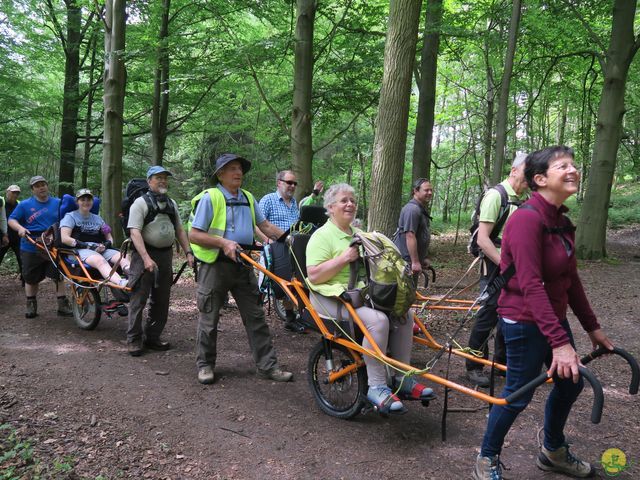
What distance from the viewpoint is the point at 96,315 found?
6602 mm

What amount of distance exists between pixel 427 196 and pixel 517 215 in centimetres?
349

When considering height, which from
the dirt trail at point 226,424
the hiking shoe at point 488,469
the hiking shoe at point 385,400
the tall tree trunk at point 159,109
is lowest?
the dirt trail at point 226,424

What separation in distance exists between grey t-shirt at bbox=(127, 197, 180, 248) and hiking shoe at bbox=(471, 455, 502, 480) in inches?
168

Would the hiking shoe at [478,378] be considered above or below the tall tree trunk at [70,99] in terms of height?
below

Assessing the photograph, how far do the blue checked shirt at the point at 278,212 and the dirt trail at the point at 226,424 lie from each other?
1791 mm

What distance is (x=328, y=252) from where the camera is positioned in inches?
152

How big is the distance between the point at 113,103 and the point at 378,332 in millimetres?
9249

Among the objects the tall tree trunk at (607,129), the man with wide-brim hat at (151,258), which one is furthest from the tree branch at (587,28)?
the man with wide-brim hat at (151,258)

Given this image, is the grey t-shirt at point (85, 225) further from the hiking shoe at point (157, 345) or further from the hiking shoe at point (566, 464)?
the hiking shoe at point (566, 464)

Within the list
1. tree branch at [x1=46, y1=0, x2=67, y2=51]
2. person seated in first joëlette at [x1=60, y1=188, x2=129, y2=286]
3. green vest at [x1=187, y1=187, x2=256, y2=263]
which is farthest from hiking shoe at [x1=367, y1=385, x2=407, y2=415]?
tree branch at [x1=46, y1=0, x2=67, y2=51]

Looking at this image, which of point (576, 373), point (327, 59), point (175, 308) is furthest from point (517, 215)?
point (327, 59)

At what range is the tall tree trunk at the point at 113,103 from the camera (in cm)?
1034

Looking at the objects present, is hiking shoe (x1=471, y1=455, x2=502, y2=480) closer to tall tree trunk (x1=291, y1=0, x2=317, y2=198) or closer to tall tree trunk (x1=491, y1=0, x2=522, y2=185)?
tall tree trunk (x1=291, y1=0, x2=317, y2=198)

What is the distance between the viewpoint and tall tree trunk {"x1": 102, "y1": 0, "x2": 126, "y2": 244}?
10.3m
